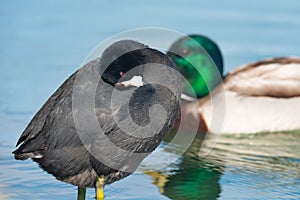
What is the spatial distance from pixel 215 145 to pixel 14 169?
1717 millimetres

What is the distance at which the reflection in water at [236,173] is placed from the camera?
5.67m

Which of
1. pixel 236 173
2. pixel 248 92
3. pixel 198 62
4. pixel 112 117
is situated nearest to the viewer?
pixel 112 117

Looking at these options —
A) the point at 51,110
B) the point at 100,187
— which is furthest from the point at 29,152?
the point at 100,187

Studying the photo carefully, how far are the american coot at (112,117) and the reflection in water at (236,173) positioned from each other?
3.60ft

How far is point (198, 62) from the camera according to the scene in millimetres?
7746

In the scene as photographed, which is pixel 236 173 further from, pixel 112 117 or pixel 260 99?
pixel 112 117

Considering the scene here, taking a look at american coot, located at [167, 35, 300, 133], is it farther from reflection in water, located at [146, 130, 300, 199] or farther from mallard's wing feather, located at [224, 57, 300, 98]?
reflection in water, located at [146, 130, 300, 199]

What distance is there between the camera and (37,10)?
32.2 feet

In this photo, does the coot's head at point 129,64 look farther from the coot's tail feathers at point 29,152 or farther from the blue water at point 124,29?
the blue water at point 124,29

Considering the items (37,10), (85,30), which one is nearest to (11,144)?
(85,30)

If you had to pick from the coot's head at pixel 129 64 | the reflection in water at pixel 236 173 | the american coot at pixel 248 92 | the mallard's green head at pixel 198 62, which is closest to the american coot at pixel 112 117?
the coot's head at pixel 129 64

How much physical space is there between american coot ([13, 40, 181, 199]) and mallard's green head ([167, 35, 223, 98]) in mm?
2939

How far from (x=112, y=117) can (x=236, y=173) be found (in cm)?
178

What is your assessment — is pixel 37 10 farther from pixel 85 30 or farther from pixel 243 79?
pixel 243 79
